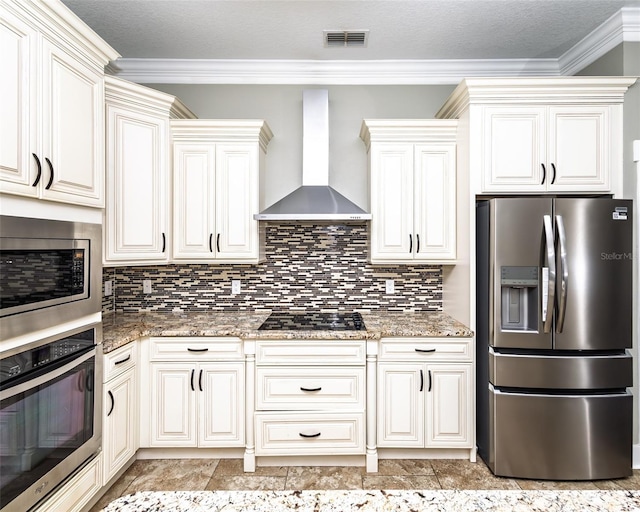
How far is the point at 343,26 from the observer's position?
2.67 metres

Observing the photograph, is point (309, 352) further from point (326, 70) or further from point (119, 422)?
point (326, 70)

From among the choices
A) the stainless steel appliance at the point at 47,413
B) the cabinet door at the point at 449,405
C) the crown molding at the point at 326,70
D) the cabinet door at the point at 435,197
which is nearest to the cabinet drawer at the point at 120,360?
the stainless steel appliance at the point at 47,413

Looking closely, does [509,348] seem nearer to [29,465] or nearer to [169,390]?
[169,390]

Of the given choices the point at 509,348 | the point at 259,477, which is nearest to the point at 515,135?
the point at 509,348

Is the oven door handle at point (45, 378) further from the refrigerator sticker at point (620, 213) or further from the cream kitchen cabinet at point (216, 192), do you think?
the refrigerator sticker at point (620, 213)

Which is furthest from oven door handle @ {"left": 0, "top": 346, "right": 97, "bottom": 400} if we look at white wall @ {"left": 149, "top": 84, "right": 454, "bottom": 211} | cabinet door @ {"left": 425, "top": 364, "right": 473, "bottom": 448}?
cabinet door @ {"left": 425, "top": 364, "right": 473, "bottom": 448}

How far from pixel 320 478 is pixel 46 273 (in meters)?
1.86

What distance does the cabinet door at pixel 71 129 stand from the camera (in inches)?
67.8

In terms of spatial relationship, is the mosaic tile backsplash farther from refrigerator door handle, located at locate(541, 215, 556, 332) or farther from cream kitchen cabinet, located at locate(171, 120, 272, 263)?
refrigerator door handle, located at locate(541, 215, 556, 332)

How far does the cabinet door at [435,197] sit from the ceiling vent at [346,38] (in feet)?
2.74

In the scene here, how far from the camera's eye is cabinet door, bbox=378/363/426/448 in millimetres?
2578

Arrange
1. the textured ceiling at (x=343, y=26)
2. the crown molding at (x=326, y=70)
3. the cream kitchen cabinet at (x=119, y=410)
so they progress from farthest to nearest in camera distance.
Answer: the crown molding at (x=326, y=70) → the textured ceiling at (x=343, y=26) → the cream kitchen cabinet at (x=119, y=410)

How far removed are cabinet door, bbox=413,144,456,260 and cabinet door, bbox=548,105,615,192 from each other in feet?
2.05

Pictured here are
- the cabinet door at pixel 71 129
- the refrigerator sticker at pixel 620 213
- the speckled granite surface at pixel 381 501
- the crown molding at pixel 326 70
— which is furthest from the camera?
the crown molding at pixel 326 70
